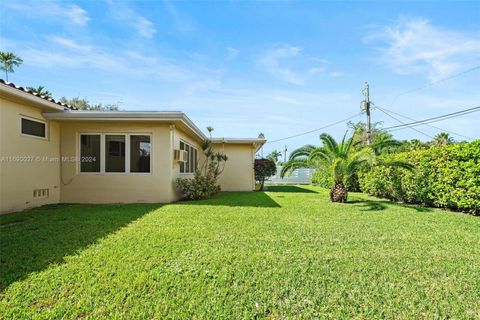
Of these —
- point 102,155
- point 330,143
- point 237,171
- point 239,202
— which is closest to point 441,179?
point 330,143

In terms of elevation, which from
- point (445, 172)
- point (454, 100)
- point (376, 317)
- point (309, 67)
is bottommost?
point (376, 317)

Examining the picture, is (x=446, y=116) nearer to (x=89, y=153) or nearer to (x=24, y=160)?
(x=89, y=153)

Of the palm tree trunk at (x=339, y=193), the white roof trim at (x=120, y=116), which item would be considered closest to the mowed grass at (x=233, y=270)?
the white roof trim at (x=120, y=116)

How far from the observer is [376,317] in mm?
2793

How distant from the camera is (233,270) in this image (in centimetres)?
377

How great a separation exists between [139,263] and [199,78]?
1433 centimetres

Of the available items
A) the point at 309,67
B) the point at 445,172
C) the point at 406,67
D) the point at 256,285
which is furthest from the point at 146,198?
the point at 406,67

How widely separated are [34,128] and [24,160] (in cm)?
120

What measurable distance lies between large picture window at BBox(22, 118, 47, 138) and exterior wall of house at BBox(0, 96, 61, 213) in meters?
0.14

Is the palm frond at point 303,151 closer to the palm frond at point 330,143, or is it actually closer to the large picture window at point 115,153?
the palm frond at point 330,143

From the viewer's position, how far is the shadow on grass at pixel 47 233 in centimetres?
389

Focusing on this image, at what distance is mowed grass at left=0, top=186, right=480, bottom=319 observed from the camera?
2916mm

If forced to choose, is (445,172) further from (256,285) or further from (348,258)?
(256,285)

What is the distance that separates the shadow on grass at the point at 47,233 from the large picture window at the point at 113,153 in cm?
231
